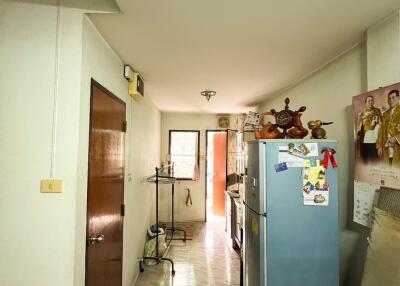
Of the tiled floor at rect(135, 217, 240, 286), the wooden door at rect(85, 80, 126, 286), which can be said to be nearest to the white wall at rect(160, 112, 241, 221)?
the tiled floor at rect(135, 217, 240, 286)

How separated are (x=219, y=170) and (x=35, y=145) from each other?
14.4ft

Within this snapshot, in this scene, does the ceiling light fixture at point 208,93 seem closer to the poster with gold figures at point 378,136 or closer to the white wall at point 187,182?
the poster with gold figures at point 378,136

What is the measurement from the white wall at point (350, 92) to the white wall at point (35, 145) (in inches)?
77.8

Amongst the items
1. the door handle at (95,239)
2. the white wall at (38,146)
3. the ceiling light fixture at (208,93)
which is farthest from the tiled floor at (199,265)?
the ceiling light fixture at (208,93)

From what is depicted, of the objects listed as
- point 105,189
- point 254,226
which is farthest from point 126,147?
point 254,226

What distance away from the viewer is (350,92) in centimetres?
202

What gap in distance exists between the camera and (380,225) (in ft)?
4.58

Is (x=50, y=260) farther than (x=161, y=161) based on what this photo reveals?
No

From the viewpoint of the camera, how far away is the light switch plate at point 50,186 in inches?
53.8

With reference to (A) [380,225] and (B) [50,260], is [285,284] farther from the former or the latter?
(B) [50,260]

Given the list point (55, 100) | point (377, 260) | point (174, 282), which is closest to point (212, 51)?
point (55, 100)

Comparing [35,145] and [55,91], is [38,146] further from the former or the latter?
[55,91]

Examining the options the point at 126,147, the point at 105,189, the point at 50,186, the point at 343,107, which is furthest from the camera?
the point at 126,147

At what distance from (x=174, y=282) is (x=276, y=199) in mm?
1969
